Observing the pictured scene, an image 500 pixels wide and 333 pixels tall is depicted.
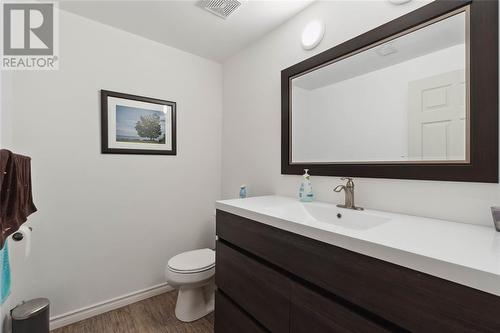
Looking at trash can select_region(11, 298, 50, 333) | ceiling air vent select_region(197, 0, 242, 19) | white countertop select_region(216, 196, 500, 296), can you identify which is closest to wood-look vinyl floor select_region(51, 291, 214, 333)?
trash can select_region(11, 298, 50, 333)

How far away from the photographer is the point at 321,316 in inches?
32.8

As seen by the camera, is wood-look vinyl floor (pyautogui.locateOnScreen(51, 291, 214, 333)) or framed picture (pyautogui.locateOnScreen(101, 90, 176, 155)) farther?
framed picture (pyautogui.locateOnScreen(101, 90, 176, 155))

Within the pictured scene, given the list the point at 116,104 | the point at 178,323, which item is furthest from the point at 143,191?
the point at 178,323

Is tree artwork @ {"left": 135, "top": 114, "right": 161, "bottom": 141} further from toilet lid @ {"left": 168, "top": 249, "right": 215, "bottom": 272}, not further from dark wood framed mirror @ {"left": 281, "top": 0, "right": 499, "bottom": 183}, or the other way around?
dark wood framed mirror @ {"left": 281, "top": 0, "right": 499, "bottom": 183}

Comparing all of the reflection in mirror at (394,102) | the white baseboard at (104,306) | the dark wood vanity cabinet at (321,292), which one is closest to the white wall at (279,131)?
the reflection in mirror at (394,102)

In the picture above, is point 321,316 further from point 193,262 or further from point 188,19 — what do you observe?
point 188,19

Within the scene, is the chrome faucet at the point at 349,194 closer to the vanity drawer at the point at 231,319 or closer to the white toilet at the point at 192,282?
the vanity drawer at the point at 231,319

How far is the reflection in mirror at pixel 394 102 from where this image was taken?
98 centimetres

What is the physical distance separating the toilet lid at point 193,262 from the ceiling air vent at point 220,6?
6.42 ft

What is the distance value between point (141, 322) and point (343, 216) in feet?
5.70

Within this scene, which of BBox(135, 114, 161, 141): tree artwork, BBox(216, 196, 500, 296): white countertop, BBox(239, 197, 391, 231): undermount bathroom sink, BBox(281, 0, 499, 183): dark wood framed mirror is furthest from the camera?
BBox(135, 114, 161, 141): tree artwork

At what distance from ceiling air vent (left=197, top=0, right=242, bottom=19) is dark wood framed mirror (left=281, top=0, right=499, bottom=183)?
64 cm

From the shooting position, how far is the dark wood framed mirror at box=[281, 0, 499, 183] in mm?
903

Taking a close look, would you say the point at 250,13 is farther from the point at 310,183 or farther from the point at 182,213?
the point at 182,213
